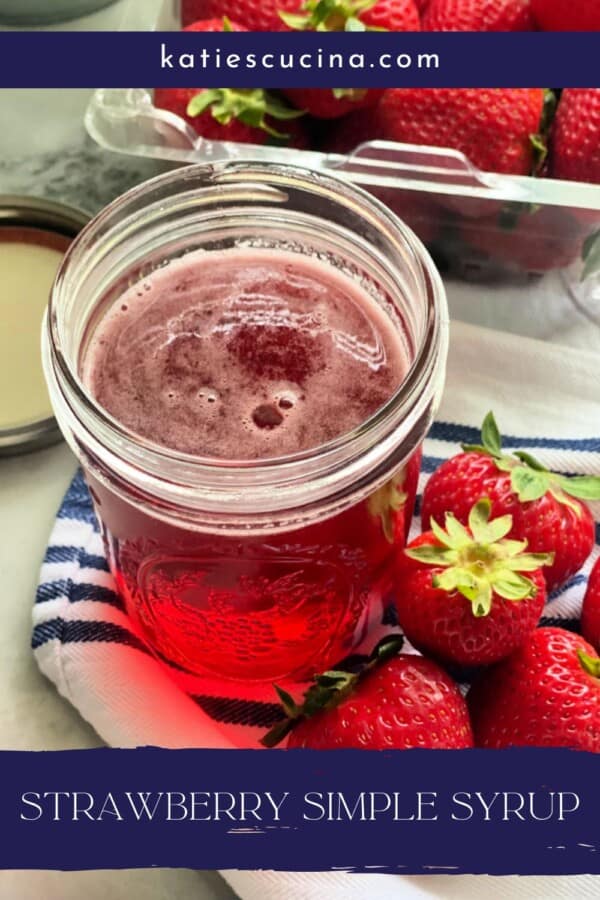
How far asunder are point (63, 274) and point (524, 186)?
449mm

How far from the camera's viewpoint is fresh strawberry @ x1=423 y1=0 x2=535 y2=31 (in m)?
1.22

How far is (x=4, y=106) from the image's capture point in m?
1.38

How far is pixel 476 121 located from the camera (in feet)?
3.87

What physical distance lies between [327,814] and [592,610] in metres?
0.25

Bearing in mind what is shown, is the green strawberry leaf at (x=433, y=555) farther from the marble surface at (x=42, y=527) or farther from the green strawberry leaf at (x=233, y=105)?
the green strawberry leaf at (x=233, y=105)

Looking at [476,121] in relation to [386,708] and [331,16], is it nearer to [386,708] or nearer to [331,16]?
[331,16]

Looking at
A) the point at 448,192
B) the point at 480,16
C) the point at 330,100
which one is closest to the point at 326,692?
the point at 448,192

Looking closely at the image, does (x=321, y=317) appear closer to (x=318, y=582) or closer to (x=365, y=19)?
(x=318, y=582)

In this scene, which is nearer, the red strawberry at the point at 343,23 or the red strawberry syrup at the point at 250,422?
the red strawberry syrup at the point at 250,422

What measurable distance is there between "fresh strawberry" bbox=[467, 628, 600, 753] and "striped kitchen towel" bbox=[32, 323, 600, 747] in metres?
0.10

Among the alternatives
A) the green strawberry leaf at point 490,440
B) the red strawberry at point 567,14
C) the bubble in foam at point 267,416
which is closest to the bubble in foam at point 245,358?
the bubble in foam at point 267,416

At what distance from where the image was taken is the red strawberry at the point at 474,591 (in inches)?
34.1

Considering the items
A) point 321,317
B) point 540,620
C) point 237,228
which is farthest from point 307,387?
point 540,620

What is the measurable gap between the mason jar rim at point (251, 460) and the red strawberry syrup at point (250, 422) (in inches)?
1.7
